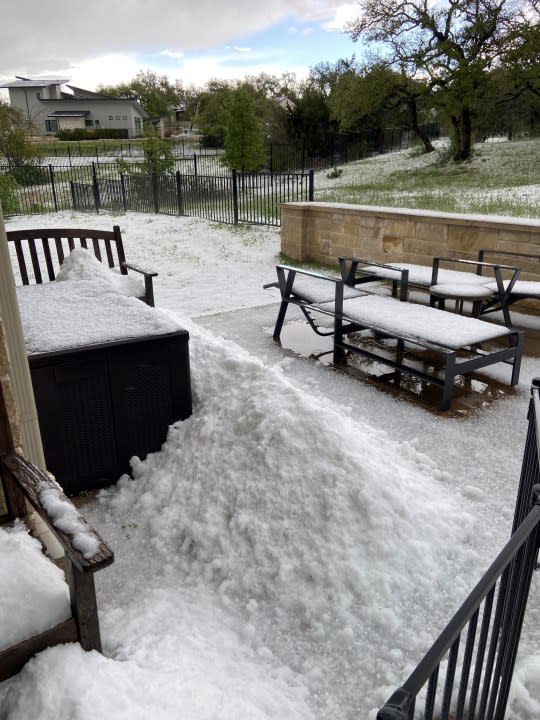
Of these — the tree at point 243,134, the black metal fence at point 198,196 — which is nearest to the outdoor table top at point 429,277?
the black metal fence at point 198,196

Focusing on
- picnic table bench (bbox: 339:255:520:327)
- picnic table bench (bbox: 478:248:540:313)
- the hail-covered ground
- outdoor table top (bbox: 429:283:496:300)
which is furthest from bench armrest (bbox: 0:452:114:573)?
picnic table bench (bbox: 478:248:540:313)

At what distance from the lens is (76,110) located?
6581 centimetres

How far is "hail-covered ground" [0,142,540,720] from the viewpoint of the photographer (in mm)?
1844

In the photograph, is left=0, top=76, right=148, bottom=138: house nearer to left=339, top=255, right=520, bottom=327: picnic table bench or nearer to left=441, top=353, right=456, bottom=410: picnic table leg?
A: left=339, top=255, right=520, bottom=327: picnic table bench

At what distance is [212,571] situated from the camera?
2.56m

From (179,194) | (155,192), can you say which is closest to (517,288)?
(179,194)

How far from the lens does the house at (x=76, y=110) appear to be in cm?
6488

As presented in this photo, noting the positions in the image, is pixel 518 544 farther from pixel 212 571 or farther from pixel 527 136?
pixel 527 136

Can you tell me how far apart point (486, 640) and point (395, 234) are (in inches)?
271

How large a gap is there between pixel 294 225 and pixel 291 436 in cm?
703

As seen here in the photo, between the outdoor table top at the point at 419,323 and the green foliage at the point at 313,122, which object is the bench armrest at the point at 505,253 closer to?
the outdoor table top at the point at 419,323

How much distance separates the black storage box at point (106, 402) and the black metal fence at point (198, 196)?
976 cm

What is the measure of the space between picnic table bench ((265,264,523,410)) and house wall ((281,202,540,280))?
1453 millimetres

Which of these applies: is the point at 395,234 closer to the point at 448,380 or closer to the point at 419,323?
Result: the point at 419,323
